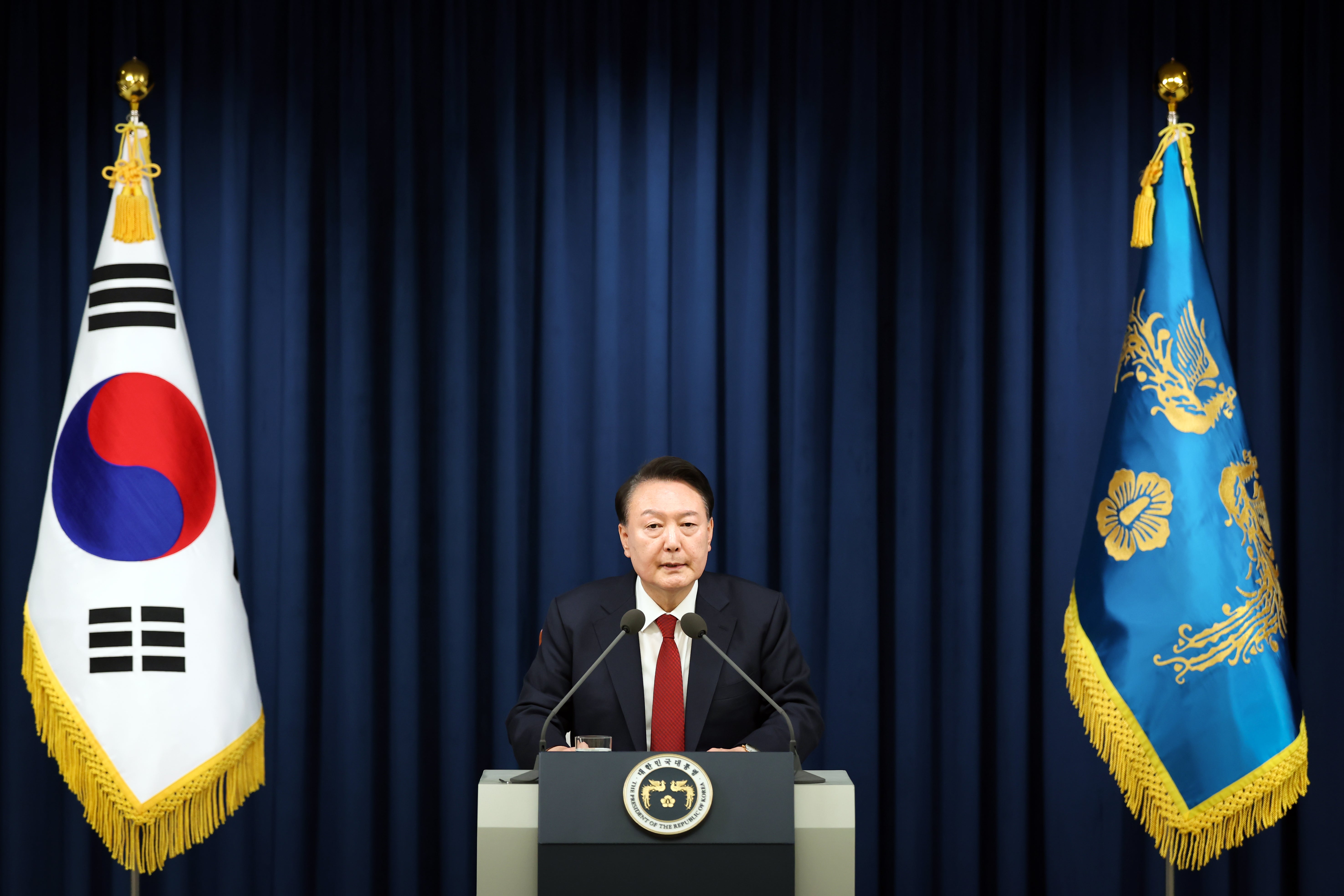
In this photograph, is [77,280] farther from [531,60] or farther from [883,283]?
[883,283]

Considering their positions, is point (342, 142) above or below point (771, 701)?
above

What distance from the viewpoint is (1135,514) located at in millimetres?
2840

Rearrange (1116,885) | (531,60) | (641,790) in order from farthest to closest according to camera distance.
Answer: (531,60) < (1116,885) < (641,790)

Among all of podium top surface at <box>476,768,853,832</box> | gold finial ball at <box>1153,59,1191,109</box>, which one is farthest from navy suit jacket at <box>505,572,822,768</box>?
gold finial ball at <box>1153,59,1191,109</box>

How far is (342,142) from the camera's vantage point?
3654 millimetres

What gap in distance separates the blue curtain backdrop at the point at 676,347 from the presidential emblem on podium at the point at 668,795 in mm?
1893

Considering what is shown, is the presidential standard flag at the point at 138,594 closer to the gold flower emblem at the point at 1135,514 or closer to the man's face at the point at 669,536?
the man's face at the point at 669,536

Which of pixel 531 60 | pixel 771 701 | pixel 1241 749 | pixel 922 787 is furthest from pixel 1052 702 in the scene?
pixel 531 60

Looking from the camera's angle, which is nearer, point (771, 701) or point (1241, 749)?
point (771, 701)

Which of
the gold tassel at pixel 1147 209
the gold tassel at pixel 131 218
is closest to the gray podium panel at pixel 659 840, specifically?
the gold tassel at pixel 1147 209

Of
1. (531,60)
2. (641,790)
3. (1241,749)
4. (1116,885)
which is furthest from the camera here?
(531,60)

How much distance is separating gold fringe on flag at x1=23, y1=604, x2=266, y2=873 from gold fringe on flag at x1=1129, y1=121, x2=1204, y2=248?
8.56ft

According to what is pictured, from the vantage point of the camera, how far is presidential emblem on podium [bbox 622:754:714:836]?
1646 mm

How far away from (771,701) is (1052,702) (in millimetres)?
2116
